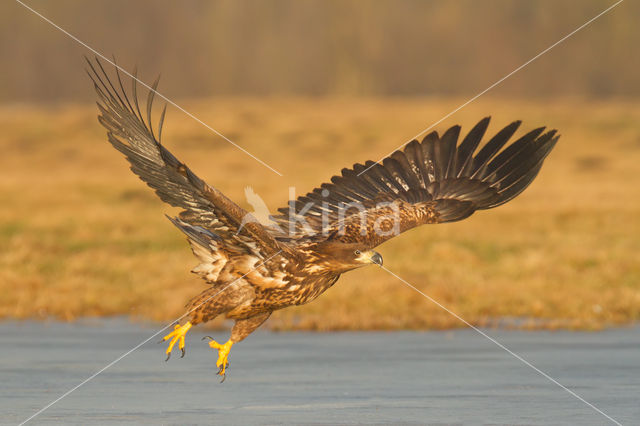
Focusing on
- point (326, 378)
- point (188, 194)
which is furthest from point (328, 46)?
point (188, 194)

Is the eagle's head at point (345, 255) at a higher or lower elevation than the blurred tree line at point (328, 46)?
lower

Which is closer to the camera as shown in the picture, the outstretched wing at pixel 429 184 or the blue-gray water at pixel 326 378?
the blue-gray water at pixel 326 378

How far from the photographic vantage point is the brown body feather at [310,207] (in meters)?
9.37

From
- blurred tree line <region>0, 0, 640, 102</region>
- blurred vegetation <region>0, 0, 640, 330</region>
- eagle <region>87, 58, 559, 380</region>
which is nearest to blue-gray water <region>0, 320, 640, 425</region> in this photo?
eagle <region>87, 58, 559, 380</region>

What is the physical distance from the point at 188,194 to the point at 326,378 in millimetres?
2798

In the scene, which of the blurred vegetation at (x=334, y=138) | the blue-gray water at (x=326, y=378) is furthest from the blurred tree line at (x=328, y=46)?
the blue-gray water at (x=326, y=378)

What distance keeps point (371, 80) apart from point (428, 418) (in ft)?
226

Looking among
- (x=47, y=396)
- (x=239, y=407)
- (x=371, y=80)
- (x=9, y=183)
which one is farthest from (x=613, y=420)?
(x=371, y=80)

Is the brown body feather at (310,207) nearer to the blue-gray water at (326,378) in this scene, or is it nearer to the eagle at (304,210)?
the eagle at (304,210)

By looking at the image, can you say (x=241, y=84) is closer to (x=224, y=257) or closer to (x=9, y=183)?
(x=9, y=183)

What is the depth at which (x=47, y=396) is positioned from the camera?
10.1 m

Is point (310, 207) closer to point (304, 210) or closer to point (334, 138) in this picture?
point (304, 210)

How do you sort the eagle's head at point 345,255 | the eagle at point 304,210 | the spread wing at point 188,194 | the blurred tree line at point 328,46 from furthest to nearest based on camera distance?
the blurred tree line at point 328,46, the eagle's head at point 345,255, the eagle at point 304,210, the spread wing at point 188,194

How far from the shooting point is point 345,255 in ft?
31.3
